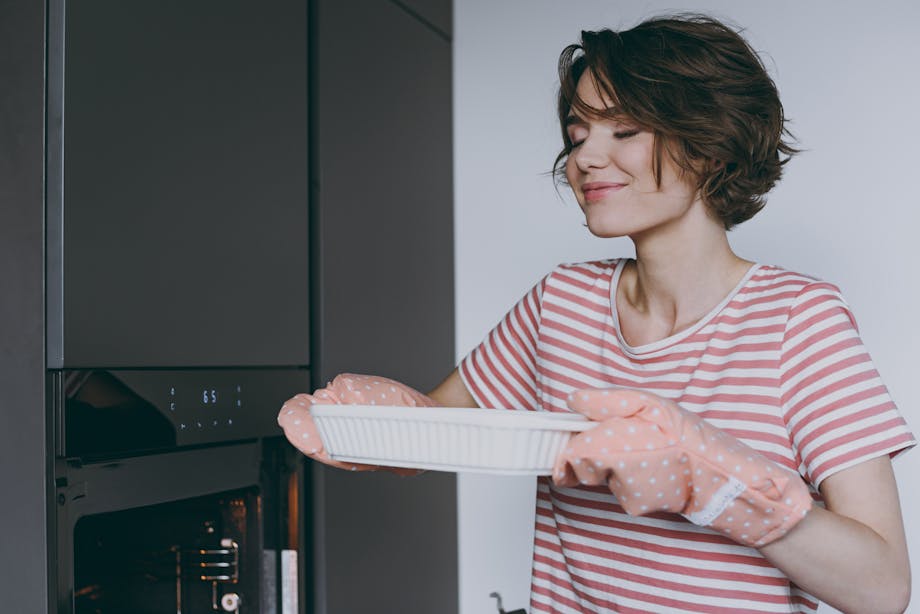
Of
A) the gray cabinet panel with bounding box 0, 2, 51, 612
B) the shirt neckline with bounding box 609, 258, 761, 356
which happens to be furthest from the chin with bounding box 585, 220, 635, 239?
the gray cabinet panel with bounding box 0, 2, 51, 612

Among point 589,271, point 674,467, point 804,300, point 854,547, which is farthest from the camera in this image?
point 589,271

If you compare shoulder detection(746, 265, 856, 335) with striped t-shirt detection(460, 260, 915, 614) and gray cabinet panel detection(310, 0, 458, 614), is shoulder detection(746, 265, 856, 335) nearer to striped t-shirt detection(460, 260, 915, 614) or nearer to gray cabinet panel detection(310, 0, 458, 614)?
striped t-shirt detection(460, 260, 915, 614)

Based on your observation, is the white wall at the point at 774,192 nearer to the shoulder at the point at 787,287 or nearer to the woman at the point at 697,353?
the woman at the point at 697,353

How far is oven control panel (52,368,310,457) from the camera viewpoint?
0.95 m

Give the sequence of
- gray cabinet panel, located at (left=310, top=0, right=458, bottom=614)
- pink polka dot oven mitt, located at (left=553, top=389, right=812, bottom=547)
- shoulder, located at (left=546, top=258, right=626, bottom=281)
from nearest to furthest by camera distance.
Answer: pink polka dot oven mitt, located at (left=553, top=389, right=812, bottom=547) → shoulder, located at (left=546, top=258, right=626, bottom=281) → gray cabinet panel, located at (left=310, top=0, right=458, bottom=614)

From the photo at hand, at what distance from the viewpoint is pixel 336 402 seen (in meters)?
0.98

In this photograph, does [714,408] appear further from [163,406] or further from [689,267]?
[163,406]

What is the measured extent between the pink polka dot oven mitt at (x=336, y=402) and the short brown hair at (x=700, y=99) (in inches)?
15.1

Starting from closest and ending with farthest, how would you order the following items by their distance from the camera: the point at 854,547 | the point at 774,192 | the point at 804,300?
the point at 854,547 → the point at 804,300 → the point at 774,192

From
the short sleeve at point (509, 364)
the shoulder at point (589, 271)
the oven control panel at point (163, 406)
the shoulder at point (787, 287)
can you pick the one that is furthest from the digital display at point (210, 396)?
the shoulder at point (787, 287)

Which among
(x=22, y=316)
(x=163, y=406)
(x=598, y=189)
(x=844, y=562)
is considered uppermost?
(x=598, y=189)

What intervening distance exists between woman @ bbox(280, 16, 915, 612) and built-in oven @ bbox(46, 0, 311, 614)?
0.71ft

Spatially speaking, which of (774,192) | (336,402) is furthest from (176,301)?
(774,192)

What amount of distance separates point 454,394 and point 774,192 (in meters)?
0.70
